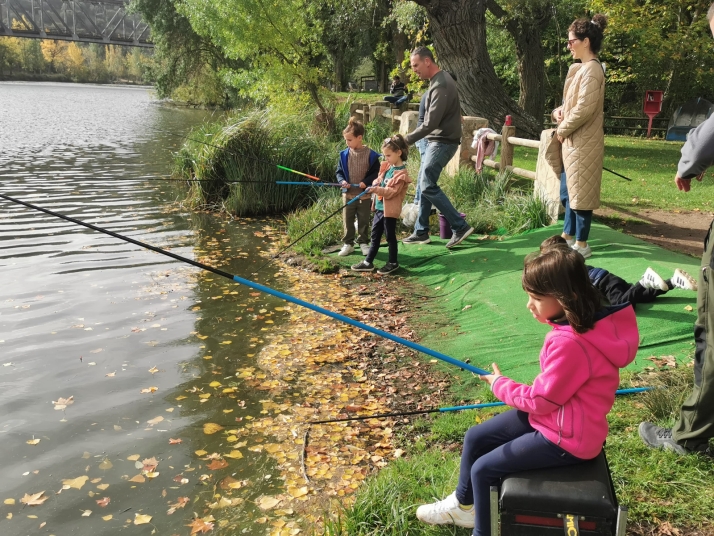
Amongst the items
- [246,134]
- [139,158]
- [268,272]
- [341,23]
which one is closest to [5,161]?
[139,158]

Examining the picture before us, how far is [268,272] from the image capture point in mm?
8180

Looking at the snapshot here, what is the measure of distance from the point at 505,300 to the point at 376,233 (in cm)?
199

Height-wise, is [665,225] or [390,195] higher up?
[390,195]

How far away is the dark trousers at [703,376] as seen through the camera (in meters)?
2.98

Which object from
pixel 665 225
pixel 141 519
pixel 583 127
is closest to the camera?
pixel 141 519

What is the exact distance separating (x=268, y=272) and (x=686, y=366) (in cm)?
517

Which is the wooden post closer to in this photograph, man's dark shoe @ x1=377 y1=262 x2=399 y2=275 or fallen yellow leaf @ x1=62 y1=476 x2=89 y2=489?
man's dark shoe @ x1=377 y1=262 x2=399 y2=275

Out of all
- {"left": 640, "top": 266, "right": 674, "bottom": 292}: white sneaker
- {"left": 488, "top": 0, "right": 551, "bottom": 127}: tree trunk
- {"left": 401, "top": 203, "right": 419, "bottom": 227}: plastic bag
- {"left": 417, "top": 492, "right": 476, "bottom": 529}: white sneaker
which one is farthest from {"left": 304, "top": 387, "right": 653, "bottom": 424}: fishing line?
{"left": 488, "top": 0, "right": 551, "bottom": 127}: tree trunk

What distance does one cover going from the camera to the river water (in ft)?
12.6

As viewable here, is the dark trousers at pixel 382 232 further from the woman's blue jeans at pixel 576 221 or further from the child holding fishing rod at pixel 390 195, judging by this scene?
the woman's blue jeans at pixel 576 221

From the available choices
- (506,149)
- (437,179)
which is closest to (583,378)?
(437,179)

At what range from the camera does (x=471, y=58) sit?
13.4m

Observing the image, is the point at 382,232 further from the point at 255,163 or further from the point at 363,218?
the point at 255,163

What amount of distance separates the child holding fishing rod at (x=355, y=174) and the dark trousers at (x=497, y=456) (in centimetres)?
522
